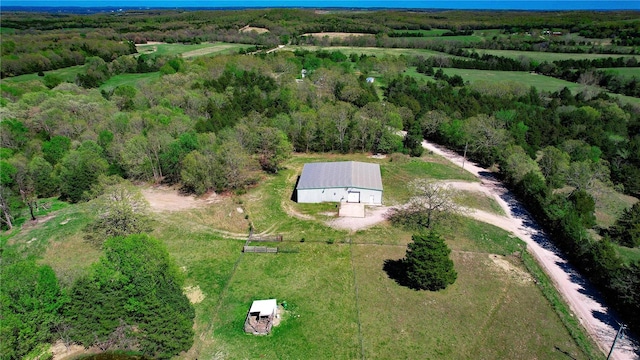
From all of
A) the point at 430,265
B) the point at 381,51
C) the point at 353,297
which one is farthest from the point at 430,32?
the point at 353,297

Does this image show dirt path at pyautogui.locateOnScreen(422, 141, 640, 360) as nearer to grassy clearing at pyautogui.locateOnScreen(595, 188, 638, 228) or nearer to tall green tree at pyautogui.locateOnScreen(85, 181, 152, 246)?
grassy clearing at pyautogui.locateOnScreen(595, 188, 638, 228)

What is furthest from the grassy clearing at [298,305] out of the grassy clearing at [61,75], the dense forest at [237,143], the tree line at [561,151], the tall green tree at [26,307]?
the grassy clearing at [61,75]

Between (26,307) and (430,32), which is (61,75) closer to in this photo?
(26,307)

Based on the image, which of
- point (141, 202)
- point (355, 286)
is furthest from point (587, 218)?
point (141, 202)

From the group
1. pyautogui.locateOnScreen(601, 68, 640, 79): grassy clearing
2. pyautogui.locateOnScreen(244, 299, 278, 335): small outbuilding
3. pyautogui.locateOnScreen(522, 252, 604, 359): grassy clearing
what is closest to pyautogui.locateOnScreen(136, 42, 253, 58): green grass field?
pyautogui.locateOnScreen(601, 68, 640, 79): grassy clearing

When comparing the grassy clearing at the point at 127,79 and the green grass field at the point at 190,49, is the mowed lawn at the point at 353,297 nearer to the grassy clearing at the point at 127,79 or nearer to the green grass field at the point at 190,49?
the grassy clearing at the point at 127,79

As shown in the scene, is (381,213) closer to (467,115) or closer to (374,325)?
(374,325)
